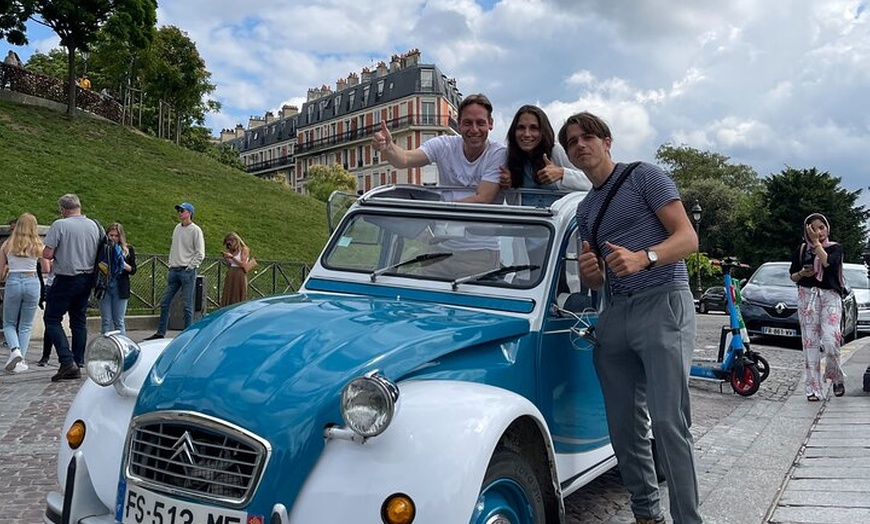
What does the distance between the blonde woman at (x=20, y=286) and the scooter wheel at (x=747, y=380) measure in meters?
8.10

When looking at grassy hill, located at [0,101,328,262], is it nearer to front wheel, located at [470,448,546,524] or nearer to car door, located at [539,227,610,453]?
car door, located at [539,227,610,453]

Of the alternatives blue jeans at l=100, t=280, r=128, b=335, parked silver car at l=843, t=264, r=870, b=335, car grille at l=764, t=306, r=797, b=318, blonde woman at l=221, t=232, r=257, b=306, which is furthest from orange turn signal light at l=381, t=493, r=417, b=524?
parked silver car at l=843, t=264, r=870, b=335

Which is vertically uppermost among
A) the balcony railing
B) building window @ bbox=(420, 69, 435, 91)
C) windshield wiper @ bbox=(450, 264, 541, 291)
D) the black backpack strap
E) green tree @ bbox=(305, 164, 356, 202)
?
building window @ bbox=(420, 69, 435, 91)

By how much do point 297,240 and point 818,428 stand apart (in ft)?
67.7

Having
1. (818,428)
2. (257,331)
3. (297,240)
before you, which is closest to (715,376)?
(818,428)

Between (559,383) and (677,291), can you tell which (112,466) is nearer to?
(559,383)

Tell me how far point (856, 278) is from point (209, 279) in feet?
48.8

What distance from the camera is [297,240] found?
25.5 meters

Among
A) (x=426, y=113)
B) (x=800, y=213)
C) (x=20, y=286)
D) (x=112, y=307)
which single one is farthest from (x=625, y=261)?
(x=426, y=113)

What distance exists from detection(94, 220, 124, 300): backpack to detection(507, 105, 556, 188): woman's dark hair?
18.9 ft

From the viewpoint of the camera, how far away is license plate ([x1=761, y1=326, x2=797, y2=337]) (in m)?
13.6

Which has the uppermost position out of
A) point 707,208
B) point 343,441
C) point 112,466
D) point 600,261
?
point 707,208

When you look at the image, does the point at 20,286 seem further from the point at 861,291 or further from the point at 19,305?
the point at 861,291

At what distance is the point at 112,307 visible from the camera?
9938 millimetres
